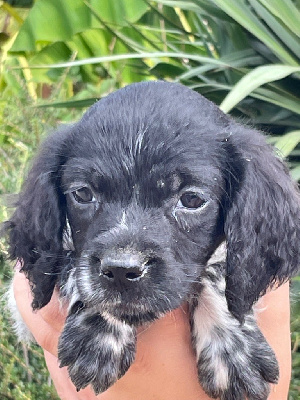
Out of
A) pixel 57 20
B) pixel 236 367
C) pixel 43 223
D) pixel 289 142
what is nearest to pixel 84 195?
pixel 43 223

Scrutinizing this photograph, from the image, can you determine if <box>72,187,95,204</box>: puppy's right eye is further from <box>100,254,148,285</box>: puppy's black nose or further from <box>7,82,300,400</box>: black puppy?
<box>100,254,148,285</box>: puppy's black nose

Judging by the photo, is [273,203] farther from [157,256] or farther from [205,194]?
[157,256]

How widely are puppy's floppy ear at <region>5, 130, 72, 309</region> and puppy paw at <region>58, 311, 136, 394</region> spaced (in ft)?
0.61

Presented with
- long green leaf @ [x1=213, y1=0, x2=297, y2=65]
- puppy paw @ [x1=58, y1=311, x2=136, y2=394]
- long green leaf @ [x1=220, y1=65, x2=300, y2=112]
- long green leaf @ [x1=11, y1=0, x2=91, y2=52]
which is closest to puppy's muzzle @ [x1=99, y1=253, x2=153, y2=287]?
puppy paw @ [x1=58, y1=311, x2=136, y2=394]

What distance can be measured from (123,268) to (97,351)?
536 millimetres

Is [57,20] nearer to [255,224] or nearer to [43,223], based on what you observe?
[43,223]

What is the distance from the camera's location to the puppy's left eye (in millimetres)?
1711

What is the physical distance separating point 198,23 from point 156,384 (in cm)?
340

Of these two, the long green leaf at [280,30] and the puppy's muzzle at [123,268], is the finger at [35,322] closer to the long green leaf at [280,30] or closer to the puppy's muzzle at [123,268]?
Result: the puppy's muzzle at [123,268]

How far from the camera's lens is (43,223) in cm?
189

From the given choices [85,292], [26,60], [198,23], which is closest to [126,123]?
[85,292]

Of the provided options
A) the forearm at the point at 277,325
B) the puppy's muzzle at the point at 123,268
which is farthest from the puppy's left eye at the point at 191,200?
the forearm at the point at 277,325

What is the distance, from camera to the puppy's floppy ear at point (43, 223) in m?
1.89

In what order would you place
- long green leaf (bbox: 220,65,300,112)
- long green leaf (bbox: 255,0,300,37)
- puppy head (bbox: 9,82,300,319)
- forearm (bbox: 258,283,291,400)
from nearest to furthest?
puppy head (bbox: 9,82,300,319) → forearm (bbox: 258,283,291,400) → long green leaf (bbox: 220,65,300,112) → long green leaf (bbox: 255,0,300,37)
